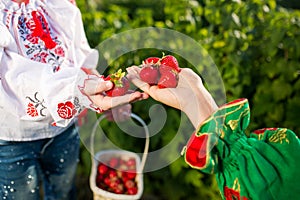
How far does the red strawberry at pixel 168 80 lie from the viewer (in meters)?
1.29

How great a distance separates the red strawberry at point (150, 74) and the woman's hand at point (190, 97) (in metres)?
0.02

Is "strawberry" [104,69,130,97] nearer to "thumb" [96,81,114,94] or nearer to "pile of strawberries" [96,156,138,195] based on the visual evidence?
"thumb" [96,81,114,94]

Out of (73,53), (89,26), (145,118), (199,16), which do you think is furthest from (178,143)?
(89,26)

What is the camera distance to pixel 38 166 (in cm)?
182

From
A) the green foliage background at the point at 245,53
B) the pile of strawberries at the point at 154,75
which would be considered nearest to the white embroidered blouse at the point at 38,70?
the pile of strawberries at the point at 154,75

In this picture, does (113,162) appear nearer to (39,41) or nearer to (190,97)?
(39,41)

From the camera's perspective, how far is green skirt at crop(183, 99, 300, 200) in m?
1.26

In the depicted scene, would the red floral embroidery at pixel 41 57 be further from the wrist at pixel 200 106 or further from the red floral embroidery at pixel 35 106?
the wrist at pixel 200 106

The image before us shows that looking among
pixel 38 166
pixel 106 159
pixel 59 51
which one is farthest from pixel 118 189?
pixel 59 51

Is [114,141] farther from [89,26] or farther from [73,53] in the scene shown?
[73,53]

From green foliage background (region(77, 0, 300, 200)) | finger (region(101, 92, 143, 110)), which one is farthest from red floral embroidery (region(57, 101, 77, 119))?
green foliage background (region(77, 0, 300, 200))

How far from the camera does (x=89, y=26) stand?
2600mm

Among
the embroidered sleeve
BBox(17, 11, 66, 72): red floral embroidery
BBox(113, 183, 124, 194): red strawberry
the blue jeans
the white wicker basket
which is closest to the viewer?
the embroidered sleeve

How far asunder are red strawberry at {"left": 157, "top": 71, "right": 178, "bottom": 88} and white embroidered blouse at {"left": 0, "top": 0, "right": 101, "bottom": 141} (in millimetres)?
231
